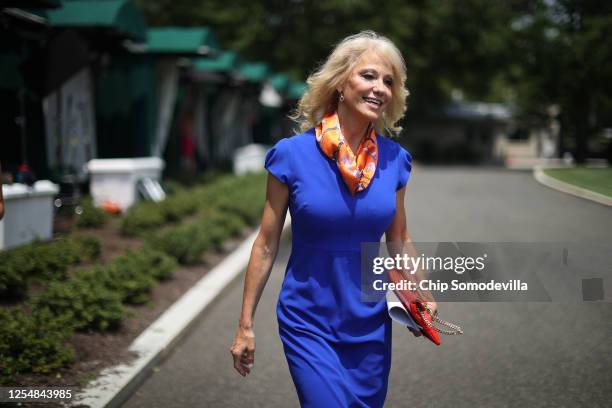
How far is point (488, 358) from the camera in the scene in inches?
227

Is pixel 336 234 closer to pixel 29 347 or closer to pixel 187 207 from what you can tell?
pixel 29 347

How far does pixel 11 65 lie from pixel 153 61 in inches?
235

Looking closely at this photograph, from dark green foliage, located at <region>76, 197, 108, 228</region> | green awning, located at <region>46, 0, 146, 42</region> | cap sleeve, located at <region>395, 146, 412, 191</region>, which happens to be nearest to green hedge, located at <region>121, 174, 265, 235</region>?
dark green foliage, located at <region>76, 197, 108, 228</region>

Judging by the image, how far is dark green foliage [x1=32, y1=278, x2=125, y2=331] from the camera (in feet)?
19.2

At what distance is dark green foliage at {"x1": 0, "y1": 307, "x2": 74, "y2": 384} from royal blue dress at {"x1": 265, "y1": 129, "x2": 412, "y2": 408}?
2.35 metres

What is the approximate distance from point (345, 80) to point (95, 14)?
9.82 meters

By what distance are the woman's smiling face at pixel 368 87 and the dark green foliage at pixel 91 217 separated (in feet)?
28.5

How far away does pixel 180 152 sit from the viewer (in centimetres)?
2088

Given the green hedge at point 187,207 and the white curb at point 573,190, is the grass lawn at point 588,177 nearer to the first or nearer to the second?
the white curb at point 573,190

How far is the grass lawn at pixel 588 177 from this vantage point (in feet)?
11.1

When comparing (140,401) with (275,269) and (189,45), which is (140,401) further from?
(189,45)

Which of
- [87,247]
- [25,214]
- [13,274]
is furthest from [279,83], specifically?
[13,274]

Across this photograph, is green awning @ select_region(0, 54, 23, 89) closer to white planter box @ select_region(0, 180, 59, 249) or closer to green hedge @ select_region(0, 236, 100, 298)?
white planter box @ select_region(0, 180, 59, 249)

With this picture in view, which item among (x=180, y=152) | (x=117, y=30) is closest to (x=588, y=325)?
(x=117, y=30)
